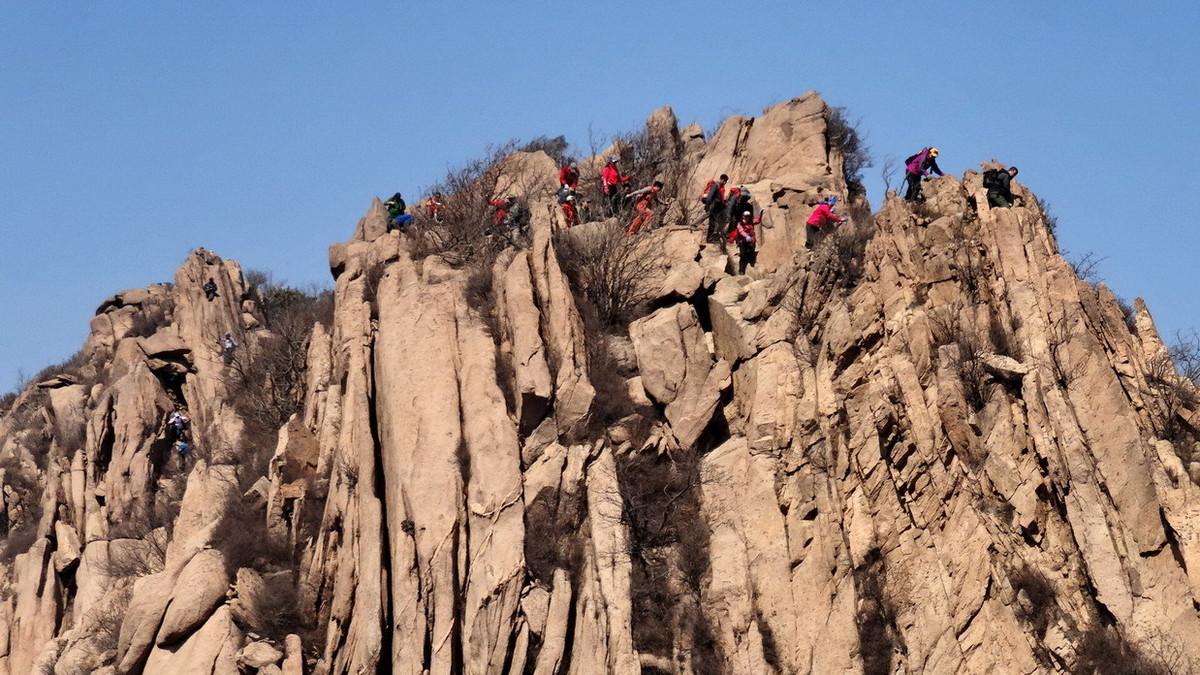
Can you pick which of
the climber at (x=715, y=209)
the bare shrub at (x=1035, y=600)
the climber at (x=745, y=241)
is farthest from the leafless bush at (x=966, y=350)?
the climber at (x=715, y=209)

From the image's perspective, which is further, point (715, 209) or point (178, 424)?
point (178, 424)

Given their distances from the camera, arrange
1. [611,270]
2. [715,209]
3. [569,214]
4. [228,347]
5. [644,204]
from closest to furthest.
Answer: [611,270]
[715,209]
[569,214]
[644,204]
[228,347]

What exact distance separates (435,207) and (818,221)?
10175mm

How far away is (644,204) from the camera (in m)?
40.4

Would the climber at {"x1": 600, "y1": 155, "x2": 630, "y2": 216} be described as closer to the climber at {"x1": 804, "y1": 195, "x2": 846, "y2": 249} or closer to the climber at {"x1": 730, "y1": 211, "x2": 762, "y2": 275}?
the climber at {"x1": 730, "y1": 211, "x2": 762, "y2": 275}

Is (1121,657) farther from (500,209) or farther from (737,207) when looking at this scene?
Result: (500,209)

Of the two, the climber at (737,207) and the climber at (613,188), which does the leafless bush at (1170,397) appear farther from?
the climber at (613,188)

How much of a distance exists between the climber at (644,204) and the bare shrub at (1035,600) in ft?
43.8

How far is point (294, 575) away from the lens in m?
33.0

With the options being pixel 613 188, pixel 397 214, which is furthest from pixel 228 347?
pixel 613 188

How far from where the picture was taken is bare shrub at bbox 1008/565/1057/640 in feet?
95.8

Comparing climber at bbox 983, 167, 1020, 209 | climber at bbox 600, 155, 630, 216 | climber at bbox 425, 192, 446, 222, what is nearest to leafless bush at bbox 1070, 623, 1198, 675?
climber at bbox 983, 167, 1020, 209

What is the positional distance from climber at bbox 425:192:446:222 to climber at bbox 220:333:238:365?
8.90 m

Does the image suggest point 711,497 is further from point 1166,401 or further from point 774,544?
point 1166,401
